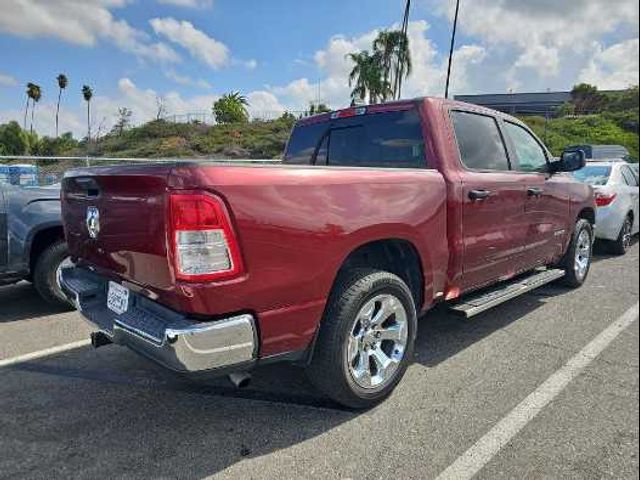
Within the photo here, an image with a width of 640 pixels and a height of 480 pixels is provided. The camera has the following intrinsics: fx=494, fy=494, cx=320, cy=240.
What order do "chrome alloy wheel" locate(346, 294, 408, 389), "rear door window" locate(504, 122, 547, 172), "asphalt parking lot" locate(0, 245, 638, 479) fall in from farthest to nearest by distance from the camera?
"rear door window" locate(504, 122, 547, 172) → "chrome alloy wheel" locate(346, 294, 408, 389) → "asphalt parking lot" locate(0, 245, 638, 479)

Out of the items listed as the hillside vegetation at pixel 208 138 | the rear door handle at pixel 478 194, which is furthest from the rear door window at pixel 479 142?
the hillside vegetation at pixel 208 138

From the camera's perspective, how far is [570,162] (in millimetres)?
4750

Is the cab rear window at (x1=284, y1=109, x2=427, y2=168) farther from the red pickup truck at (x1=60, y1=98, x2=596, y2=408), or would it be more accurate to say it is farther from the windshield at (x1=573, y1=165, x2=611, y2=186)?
the windshield at (x1=573, y1=165, x2=611, y2=186)

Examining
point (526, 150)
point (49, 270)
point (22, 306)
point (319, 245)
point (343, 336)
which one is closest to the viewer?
point (319, 245)

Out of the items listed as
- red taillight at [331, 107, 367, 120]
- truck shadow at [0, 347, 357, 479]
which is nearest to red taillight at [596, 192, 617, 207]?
red taillight at [331, 107, 367, 120]

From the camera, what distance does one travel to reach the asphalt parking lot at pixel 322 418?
96.3 inches

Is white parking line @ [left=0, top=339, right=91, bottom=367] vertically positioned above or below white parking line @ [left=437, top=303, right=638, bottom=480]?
below

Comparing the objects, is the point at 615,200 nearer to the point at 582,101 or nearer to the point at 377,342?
the point at 377,342

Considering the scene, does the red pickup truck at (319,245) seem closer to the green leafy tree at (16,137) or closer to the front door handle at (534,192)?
the front door handle at (534,192)

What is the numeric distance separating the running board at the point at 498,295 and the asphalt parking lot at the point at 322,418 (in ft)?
1.23

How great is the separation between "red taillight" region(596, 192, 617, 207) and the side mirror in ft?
9.80

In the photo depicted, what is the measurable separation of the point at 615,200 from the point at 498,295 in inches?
183

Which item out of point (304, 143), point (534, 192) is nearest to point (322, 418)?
point (304, 143)

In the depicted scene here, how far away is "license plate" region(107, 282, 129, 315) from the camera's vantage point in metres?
2.70
